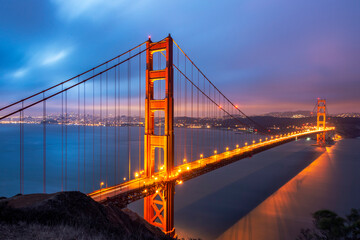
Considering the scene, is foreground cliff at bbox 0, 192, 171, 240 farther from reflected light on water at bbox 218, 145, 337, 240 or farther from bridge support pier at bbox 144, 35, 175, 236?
reflected light on water at bbox 218, 145, 337, 240

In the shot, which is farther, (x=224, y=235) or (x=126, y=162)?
(x=126, y=162)

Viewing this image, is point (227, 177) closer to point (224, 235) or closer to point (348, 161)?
point (224, 235)

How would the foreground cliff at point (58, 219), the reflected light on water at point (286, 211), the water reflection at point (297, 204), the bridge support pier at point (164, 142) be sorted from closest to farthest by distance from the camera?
the foreground cliff at point (58, 219) → the bridge support pier at point (164, 142) → the reflected light on water at point (286, 211) → the water reflection at point (297, 204)

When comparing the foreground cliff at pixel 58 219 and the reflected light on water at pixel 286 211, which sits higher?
the foreground cliff at pixel 58 219

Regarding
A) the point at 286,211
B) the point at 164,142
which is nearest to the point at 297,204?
the point at 286,211

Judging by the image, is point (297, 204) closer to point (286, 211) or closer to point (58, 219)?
point (286, 211)

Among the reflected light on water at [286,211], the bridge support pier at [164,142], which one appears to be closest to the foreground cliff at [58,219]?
the bridge support pier at [164,142]

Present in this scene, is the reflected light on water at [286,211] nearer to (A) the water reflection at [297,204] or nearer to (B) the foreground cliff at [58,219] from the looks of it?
(A) the water reflection at [297,204]

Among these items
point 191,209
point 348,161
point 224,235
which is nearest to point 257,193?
point 191,209

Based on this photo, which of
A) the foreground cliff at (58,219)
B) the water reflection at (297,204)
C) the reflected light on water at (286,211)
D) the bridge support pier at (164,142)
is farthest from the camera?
the water reflection at (297,204)
